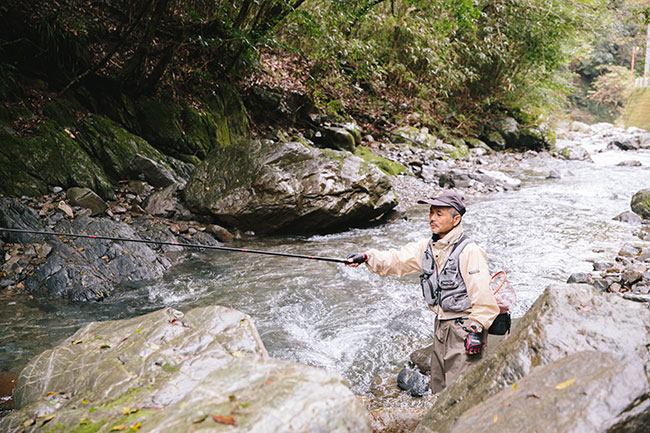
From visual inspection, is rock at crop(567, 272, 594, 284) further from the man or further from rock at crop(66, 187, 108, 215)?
rock at crop(66, 187, 108, 215)

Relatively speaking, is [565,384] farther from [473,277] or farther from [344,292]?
[344,292]

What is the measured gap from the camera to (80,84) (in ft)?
26.8

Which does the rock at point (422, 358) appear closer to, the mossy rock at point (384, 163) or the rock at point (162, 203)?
the rock at point (162, 203)

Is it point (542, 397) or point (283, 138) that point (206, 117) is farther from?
point (542, 397)

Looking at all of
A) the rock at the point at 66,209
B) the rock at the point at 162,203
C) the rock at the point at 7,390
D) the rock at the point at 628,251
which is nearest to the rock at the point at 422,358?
the rock at the point at 7,390

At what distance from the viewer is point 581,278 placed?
5.70 meters

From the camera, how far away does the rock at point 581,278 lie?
566 cm

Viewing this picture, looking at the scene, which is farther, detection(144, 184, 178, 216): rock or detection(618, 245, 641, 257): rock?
detection(144, 184, 178, 216): rock

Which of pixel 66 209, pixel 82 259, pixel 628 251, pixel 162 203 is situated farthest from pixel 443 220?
pixel 162 203

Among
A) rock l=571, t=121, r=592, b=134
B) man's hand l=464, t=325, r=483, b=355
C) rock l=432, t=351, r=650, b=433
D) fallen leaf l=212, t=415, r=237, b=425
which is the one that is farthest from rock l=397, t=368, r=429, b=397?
rock l=571, t=121, r=592, b=134

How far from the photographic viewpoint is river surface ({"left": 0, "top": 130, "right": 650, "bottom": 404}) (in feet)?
14.3

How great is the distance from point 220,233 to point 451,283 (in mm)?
4979

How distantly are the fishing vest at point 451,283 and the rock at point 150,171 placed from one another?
5.90m

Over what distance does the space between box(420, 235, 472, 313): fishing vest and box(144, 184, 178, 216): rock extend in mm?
5399
